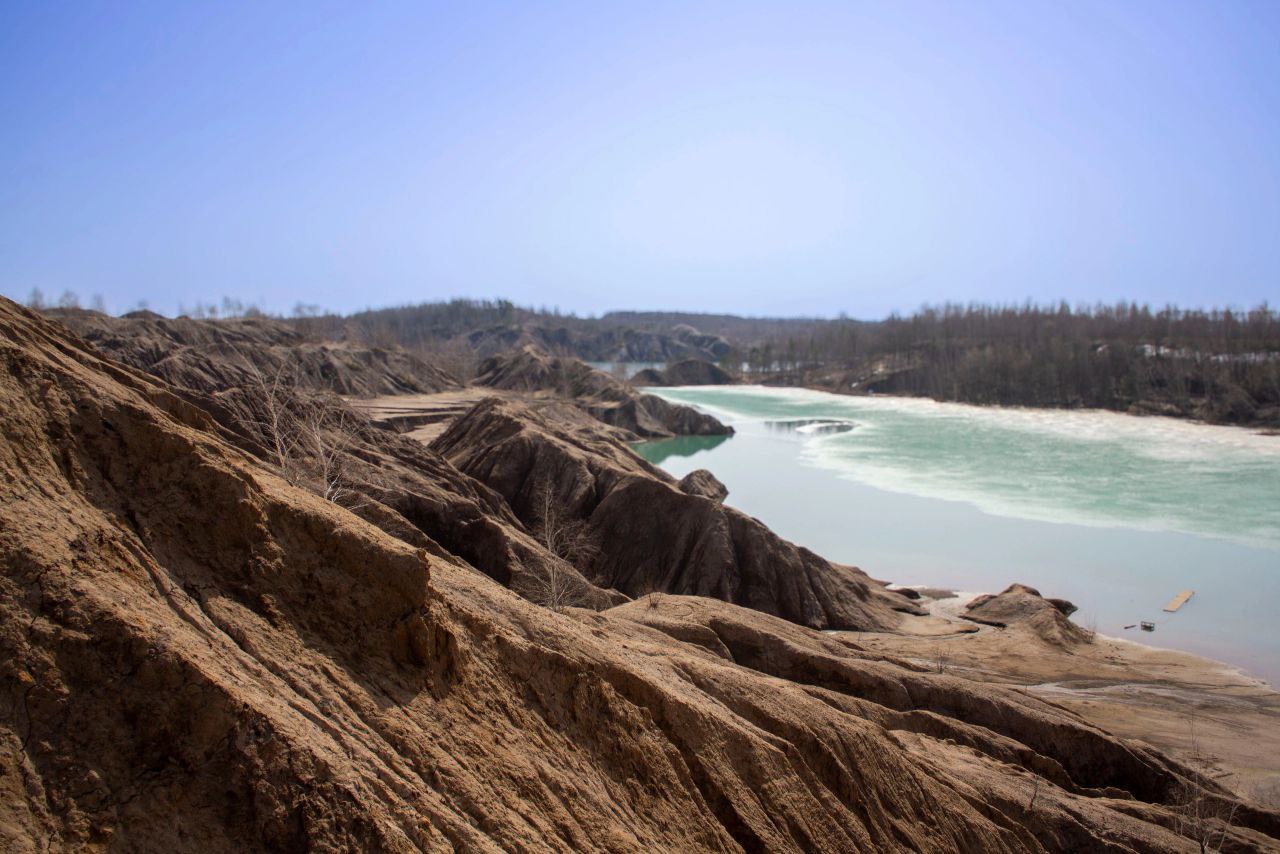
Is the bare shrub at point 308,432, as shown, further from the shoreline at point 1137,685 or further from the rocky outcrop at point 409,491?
the shoreline at point 1137,685

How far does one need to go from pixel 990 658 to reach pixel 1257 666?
7588 mm

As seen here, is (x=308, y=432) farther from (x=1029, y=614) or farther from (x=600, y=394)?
(x=600, y=394)

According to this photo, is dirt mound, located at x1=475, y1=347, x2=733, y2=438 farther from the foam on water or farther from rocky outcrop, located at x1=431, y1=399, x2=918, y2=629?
rocky outcrop, located at x1=431, y1=399, x2=918, y2=629

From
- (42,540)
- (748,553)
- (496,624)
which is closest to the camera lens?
(42,540)

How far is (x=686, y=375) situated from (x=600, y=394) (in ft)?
173

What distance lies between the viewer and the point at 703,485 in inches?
1531

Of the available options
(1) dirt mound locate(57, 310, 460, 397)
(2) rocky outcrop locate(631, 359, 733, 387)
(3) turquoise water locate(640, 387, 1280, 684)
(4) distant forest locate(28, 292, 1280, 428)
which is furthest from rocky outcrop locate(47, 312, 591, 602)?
(2) rocky outcrop locate(631, 359, 733, 387)

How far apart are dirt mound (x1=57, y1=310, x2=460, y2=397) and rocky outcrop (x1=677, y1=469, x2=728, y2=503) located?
1685 centimetres

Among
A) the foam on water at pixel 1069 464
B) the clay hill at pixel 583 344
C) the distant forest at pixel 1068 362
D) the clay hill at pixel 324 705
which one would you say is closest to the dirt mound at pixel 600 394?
the foam on water at pixel 1069 464

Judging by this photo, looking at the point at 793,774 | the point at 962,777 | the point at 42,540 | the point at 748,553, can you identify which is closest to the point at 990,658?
the point at 748,553

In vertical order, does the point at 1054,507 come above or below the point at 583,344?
below

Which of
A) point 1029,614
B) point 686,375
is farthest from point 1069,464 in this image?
point 686,375

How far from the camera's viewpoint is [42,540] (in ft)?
16.2

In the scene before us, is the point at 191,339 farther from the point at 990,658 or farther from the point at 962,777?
the point at 962,777
